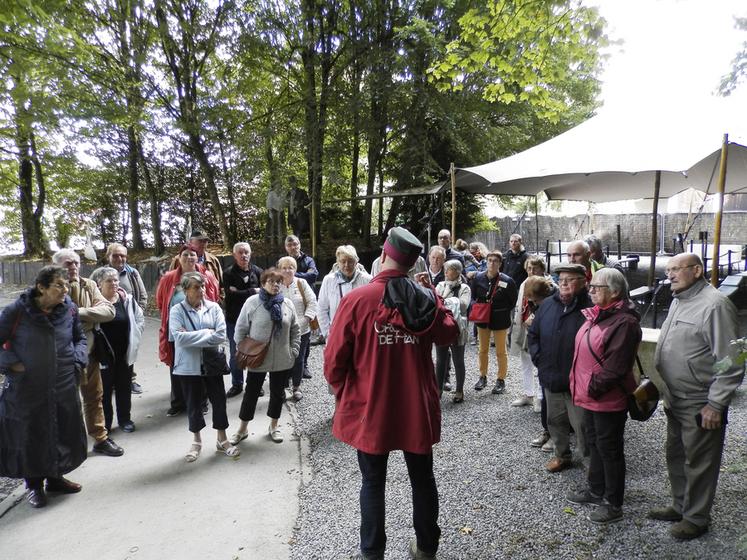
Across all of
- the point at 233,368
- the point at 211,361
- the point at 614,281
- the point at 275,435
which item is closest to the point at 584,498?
the point at 614,281

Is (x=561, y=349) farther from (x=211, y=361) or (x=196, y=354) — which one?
(x=196, y=354)

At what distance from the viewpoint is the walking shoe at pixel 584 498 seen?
3.19 metres

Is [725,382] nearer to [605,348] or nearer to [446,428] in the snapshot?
[605,348]

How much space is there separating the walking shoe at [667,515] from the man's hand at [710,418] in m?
0.69

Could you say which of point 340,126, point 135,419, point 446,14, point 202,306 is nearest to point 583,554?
point 202,306

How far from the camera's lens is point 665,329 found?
2.98 meters

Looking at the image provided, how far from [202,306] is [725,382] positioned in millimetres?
3922

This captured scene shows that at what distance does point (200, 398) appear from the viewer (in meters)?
4.13

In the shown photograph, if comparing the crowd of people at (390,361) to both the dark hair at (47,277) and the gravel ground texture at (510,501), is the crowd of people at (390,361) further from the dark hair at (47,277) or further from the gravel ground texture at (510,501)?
the gravel ground texture at (510,501)

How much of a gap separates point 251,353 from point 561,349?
2.62 m

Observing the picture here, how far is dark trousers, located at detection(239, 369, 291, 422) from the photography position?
4.30 meters

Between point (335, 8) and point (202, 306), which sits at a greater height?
point (335, 8)

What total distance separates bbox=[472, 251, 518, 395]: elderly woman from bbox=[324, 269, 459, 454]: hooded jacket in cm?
319

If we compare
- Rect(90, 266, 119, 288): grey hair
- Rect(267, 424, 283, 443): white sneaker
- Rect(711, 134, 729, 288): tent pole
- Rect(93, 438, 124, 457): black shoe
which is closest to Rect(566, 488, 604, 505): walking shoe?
Rect(267, 424, 283, 443): white sneaker
